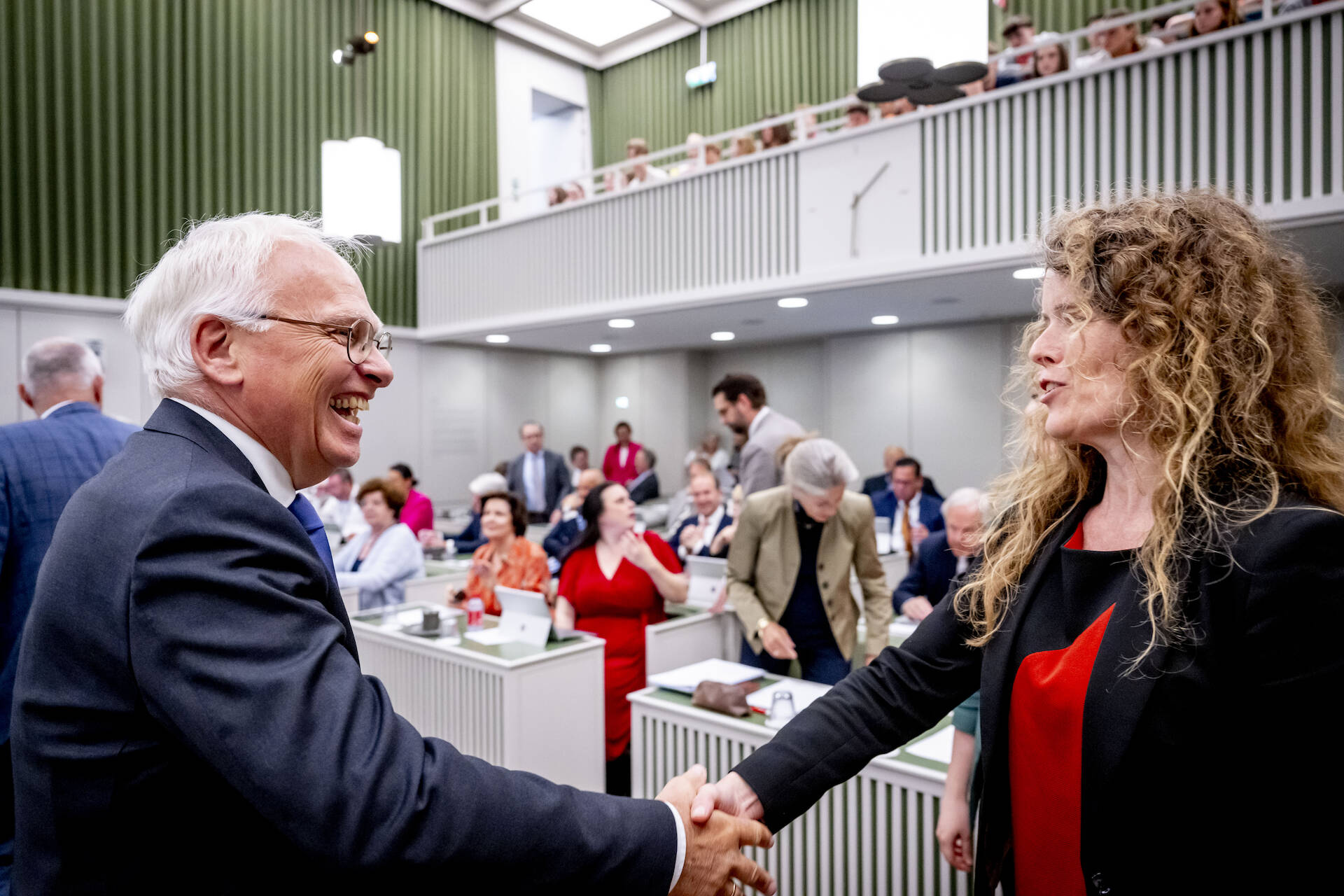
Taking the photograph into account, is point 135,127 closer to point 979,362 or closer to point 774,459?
point 774,459

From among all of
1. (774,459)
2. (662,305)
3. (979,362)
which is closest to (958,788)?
(774,459)

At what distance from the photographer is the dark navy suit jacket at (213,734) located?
840 mm

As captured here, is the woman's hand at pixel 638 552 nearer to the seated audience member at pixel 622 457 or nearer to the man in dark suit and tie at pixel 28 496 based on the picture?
the man in dark suit and tie at pixel 28 496

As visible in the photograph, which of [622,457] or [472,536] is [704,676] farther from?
[622,457]

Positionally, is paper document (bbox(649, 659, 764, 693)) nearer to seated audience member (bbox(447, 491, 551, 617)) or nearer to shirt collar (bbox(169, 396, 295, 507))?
seated audience member (bbox(447, 491, 551, 617))

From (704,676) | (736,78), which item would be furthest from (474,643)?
(736,78)

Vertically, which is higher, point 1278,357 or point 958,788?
point 1278,357

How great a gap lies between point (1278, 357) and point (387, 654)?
153 inches

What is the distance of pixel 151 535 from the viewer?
850mm

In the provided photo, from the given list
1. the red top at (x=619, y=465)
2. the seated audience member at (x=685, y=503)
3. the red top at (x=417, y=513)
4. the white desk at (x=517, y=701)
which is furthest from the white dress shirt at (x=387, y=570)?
the red top at (x=619, y=465)

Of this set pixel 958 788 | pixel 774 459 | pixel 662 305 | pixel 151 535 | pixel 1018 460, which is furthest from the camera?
pixel 662 305

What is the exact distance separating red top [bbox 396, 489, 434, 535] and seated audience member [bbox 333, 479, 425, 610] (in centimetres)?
177

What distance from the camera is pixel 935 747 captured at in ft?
7.59

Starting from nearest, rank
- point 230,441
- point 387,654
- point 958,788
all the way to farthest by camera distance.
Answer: point 230,441 → point 958,788 → point 387,654
